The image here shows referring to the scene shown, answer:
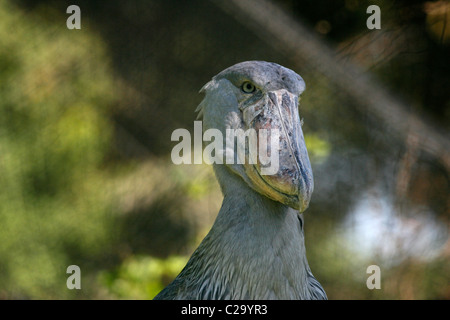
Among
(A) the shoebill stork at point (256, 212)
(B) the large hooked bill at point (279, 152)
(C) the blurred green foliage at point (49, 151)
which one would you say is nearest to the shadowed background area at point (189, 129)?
(C) the blurred green foliage at point (49, 151)

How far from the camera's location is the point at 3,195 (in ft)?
11.5

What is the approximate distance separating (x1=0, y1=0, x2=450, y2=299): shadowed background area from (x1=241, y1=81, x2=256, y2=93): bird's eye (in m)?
1.50

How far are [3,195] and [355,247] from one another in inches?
93.4

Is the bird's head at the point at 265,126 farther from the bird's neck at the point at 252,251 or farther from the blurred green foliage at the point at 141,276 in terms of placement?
the blurred green foliage at the point at 141,276

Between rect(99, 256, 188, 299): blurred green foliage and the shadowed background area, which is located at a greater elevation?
the shadowed background area

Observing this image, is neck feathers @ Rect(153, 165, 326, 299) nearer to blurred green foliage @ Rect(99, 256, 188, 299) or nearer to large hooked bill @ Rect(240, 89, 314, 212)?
large hooked bill @ Rect(240, 89, 314, 212)

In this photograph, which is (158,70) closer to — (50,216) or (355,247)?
(50,216)

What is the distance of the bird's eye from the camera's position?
1.82 metres

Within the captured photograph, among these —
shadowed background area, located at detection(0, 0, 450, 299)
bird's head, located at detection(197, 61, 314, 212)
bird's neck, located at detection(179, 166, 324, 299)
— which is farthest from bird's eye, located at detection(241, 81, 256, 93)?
shadowed background area, located at detection(0, 0, 450, 299)

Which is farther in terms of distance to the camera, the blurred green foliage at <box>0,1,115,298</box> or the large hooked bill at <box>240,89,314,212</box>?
the blurred green foliage at <box>0,1,115,298</box>

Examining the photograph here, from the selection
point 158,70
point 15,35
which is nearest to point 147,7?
point 158,70

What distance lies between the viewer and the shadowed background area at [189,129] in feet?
11.0

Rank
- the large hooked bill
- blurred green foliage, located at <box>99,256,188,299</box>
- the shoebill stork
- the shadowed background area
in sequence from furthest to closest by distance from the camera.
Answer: the shadowed background area
blurred green foliage, located at <box>99,256,188,299</box>
the shoebill stork
the large hooked bill

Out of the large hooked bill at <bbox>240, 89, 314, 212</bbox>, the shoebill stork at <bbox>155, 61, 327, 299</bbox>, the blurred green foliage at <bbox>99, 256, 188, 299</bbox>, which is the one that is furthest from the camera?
the blurred green foliage at <bbox>99, 256, 188, 299</bbox>
